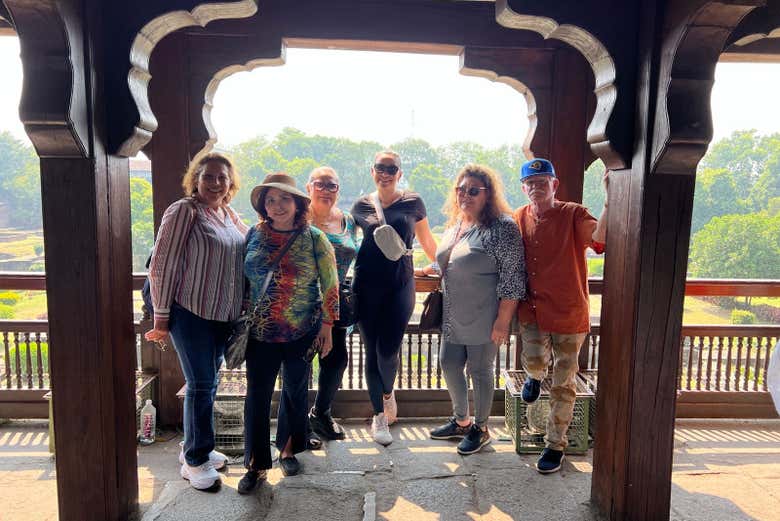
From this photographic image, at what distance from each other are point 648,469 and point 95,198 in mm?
2398

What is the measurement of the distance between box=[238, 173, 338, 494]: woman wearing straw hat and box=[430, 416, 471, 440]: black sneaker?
1062 millimetres

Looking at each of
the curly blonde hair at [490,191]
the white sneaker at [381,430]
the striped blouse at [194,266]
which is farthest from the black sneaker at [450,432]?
the striped blouse at [194,266]

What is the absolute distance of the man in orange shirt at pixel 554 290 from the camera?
99.7 inches


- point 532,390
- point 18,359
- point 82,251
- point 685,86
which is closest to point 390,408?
point 532,390

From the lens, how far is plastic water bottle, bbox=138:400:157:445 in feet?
10.2

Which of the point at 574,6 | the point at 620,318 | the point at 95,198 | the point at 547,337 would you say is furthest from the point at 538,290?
the point at 95,198

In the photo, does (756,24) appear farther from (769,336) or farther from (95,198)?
(95,198)

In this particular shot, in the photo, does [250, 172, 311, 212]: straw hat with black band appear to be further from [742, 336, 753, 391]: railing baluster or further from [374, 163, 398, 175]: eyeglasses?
[742, 336, 753, 391]: railing baluster

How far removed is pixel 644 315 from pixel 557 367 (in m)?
0.69

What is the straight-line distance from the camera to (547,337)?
104 inches

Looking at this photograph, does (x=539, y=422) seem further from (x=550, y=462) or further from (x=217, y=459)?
(x=217, y=459)

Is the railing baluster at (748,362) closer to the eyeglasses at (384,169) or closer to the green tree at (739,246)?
the green tree at (739,246)

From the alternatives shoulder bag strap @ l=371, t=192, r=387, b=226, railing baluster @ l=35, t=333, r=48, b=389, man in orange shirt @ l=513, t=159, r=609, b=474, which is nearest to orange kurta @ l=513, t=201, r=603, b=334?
man in orange shirt @ l=513, t=159, r=609, b=474

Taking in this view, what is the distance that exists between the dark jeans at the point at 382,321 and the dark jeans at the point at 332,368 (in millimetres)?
130
